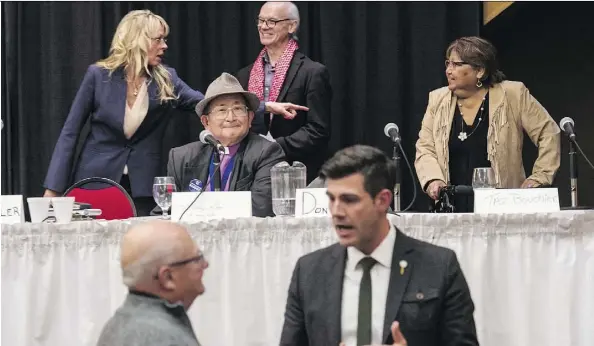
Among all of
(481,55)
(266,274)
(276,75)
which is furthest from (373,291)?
(276,75)

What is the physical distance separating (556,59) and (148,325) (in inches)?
167

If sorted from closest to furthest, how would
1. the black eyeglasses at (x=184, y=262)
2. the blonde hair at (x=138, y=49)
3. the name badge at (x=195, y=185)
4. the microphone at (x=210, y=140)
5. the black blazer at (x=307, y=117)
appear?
the black eyeglasses at (x=184, y=262), the microphone at (x=210, y=140), the name badge at (x=195, y=185), the blonde hair at (x=138, y=49), the black blazer at (x=307, y=117)

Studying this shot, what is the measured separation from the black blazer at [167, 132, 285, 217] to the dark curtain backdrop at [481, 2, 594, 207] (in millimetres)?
2274

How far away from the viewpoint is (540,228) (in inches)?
126

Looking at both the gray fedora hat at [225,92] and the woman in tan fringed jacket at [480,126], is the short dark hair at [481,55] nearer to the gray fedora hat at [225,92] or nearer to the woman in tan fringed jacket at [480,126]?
the woman in tan fringed jacket at [480,126]

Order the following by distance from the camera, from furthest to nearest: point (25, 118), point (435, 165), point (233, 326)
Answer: point (25, 118)
point (435, 165)
point (233, 326)

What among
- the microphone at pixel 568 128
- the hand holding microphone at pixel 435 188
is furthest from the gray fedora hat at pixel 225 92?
the microphone at pixel 568 128

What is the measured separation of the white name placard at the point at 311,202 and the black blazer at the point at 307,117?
1.34 m

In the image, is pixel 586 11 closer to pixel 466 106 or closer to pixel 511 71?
pixel 511 71

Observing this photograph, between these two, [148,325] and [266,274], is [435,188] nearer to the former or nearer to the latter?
[266,274]

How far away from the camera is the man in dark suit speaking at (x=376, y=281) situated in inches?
89.8

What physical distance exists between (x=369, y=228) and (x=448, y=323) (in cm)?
28

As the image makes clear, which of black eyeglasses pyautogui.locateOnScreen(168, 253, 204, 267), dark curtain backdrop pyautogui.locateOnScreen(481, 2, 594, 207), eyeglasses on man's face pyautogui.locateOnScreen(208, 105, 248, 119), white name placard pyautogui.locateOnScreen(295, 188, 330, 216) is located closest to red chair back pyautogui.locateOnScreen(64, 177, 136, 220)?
eyeglasses on man's face pyautogui.locateOnScreen(208, 105, 248, 119)

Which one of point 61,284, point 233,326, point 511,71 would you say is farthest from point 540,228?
point 511,71
